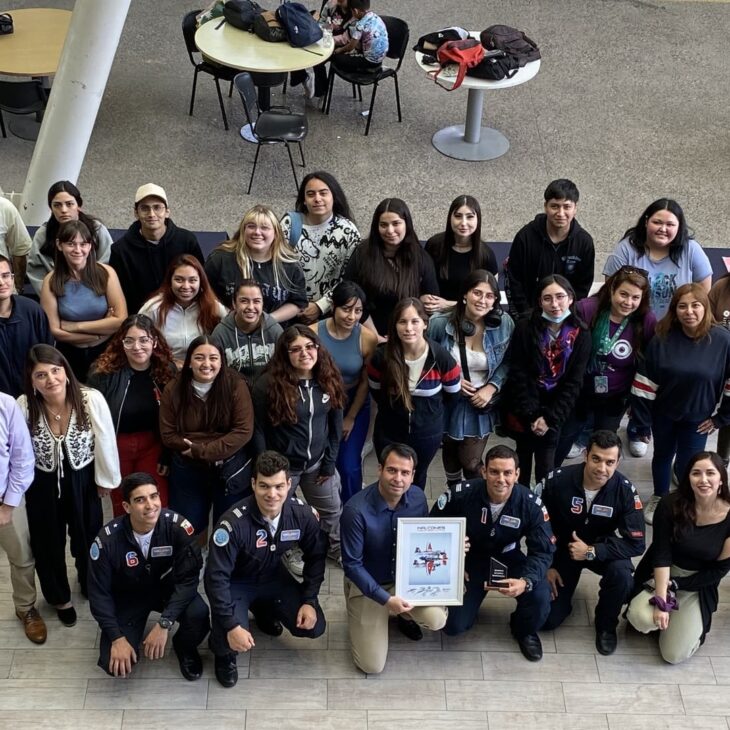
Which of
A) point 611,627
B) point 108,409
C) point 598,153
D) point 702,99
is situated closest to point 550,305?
point 611,627

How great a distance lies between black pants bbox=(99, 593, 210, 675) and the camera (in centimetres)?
477

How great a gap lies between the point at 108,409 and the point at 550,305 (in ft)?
7.08

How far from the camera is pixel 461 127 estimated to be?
364 inches

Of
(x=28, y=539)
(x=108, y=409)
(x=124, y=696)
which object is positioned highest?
(x=108, y=409)

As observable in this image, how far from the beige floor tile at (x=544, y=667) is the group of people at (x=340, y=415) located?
0.07 m

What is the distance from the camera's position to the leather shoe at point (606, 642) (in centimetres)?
503

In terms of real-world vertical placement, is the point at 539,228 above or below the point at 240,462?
above

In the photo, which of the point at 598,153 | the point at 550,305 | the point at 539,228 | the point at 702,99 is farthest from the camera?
the point at 702,99

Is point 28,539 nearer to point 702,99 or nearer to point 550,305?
point 550,305

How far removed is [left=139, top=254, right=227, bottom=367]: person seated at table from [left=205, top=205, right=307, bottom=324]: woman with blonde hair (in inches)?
8.5

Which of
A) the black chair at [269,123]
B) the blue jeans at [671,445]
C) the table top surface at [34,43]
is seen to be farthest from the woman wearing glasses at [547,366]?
the table top surface at [34,43]

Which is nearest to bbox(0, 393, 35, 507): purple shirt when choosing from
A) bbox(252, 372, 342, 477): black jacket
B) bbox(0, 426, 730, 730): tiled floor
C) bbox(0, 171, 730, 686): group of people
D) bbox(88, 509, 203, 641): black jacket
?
bbox(0, 171, 730, 686): group of people

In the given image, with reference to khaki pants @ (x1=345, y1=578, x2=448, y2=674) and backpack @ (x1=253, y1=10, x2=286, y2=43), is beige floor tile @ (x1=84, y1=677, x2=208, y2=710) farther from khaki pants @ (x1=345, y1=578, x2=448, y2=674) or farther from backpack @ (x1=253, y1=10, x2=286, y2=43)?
backpack @ (x1=253, y1=10, x2=286, y2=43)

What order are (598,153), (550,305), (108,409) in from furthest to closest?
(598,153), (550,305), (108,409)
